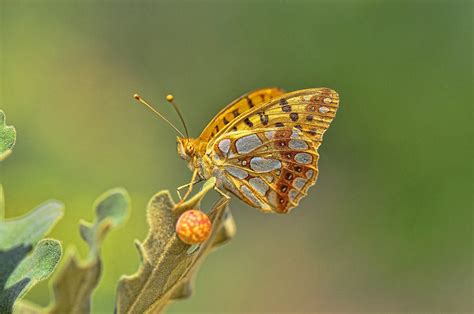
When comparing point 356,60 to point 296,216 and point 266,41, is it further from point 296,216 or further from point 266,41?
point 296,216

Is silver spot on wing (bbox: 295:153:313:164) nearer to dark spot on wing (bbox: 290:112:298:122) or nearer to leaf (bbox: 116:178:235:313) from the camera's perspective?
dark spot on wing (bbox: 290:112:298:122)

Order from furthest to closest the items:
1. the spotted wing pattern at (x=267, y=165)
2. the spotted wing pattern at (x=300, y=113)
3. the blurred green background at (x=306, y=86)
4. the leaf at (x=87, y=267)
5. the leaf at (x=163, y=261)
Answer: the blurred green background at (x=306, y=86) → the spotted wing pattern at (x=300, y=113) → the spotted wing pattern at (x=267, y=165) → the leaf at (x=163, y=261) → the leaf at (x=87, y=267)

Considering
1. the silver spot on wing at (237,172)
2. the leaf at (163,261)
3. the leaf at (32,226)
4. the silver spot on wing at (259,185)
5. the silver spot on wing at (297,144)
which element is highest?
the leaf at (32,226)

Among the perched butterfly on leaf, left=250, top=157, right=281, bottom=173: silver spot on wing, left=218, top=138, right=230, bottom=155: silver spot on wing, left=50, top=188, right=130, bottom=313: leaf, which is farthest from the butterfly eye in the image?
left=50, top=188, right=130, bottom=313: leaf

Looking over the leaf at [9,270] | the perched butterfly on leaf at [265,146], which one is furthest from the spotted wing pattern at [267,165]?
the leaf at [9,270]

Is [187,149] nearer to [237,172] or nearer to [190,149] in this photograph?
[190,149]

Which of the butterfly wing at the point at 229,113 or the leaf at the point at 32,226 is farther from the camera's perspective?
the butterfly wing at the point at 229,113

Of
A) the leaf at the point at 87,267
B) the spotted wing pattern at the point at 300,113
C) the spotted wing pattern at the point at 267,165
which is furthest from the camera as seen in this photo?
the spotted wing pattern at the point at 300,113

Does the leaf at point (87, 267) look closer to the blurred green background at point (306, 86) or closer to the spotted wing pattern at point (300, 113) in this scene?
the spotted wing pattern at point (300, 113)
